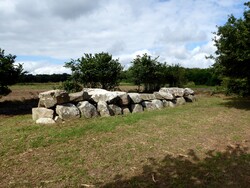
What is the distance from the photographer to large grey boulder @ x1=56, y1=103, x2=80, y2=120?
9.21m

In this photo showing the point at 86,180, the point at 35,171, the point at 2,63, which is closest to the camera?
the point at 86,180

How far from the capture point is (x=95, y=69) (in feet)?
51.1

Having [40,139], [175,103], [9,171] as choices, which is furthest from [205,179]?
[175,103]

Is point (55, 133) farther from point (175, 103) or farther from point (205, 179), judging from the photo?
point (175, 103)

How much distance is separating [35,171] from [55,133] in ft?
7.48

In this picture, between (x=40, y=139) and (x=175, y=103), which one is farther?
(x=175, y=103)

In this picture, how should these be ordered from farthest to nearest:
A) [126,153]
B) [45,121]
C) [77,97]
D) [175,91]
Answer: [175,91]
[77,97]
[45,121]
[126,153]

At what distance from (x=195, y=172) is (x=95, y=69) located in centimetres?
1124

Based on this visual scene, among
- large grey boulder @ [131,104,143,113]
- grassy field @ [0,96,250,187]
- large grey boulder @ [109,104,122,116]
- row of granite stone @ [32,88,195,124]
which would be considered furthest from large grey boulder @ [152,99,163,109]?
grassy field @ [0,96,250,187]

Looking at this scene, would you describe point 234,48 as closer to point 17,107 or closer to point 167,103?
point 167,103

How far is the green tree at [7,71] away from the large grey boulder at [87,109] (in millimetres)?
4750

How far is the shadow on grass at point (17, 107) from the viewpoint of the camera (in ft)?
39.6

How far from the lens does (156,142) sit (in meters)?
6.85

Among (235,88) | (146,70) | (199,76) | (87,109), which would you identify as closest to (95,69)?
(146,70)
